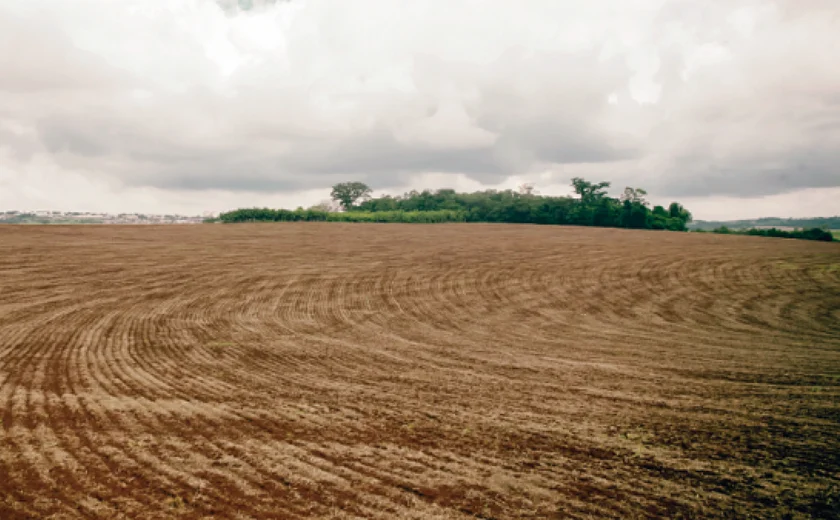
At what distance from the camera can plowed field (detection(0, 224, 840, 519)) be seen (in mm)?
4781

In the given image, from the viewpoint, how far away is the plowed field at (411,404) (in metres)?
4.78

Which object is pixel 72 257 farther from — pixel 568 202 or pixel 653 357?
pixel 568 202

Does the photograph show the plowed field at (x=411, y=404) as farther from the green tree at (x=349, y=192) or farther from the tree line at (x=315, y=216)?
the green tree at (x=349, y=192)

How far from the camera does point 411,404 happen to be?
7.50 metres

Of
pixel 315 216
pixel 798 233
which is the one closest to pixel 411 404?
pixel 315 216

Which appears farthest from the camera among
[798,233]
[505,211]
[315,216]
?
[505,211]

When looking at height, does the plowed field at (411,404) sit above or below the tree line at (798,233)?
below

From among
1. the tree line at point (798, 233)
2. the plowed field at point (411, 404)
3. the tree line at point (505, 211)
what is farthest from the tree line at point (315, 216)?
the plowed field at point (411, 404)

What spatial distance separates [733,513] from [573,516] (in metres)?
1.37

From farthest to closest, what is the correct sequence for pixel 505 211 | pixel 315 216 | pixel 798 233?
pixel 505 211 < pixel 315 216 < pixel 798 233

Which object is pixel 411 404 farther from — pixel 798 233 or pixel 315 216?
pixel 798 233

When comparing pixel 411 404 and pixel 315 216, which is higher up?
pixel 315 216

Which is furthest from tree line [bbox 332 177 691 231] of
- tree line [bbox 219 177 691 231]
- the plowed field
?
the plowed field

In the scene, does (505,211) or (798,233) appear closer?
(798,233)
